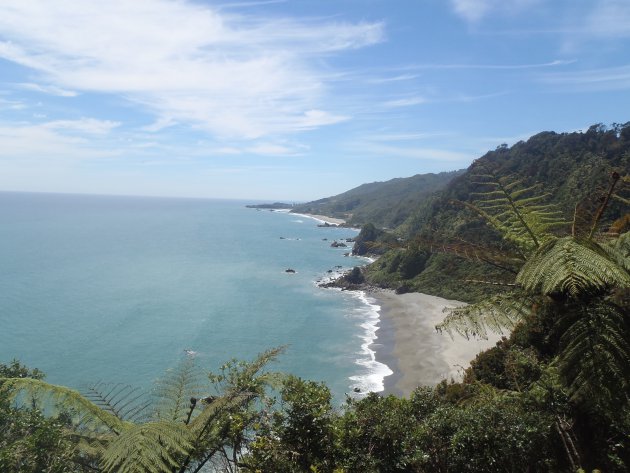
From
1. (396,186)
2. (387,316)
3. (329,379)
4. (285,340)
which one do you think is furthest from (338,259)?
(396,186)

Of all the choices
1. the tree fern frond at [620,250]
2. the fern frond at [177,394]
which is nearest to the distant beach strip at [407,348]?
the fern frond at [177,394]

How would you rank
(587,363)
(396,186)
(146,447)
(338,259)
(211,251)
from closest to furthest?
(587,363)
(146,447)
(338,259)
(211,251)
(396,186)

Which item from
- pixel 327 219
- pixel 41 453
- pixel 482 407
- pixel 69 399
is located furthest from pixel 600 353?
pixel 327 219

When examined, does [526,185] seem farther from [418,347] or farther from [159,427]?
[159,427]

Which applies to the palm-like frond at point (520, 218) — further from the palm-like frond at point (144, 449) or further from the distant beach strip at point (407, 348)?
the distant beach strip at point (407, 348)

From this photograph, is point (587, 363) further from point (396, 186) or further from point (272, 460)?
point (396, 186)

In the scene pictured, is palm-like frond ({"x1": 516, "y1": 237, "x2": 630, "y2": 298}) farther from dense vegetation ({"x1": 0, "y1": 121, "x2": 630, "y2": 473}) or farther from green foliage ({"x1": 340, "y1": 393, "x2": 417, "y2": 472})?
green foliage ({"x1": 340, "y1": 393, "x2": 417, "y2": 472})
